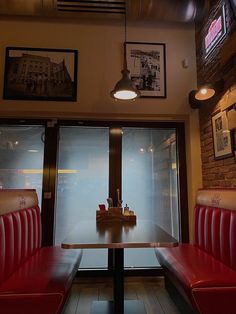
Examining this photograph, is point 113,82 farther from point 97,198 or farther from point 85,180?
point 97,198

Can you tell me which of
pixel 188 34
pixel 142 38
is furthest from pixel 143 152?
pixel 188 34

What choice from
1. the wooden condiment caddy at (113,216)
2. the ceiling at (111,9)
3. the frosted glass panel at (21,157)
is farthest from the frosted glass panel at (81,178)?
the ceiling at (111,9)

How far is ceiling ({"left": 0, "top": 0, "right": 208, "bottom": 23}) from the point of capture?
2920mm

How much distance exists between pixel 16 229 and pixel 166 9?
9.90 ft

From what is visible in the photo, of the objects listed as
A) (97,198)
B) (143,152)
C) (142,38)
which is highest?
(142,38)

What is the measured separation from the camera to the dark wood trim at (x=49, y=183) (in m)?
3.02

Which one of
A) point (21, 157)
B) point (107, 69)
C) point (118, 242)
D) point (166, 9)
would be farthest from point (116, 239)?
point (166, 9)

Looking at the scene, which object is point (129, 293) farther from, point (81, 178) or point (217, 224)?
point (81, 178)

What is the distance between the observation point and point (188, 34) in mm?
3441

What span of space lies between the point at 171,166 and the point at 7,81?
2.49 meters

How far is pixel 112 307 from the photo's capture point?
7.42 feet

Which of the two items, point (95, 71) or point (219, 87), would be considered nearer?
point (219, 87)

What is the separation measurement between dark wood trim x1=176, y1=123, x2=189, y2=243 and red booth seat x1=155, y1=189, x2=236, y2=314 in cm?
46

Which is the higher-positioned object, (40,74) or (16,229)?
(40,74)
